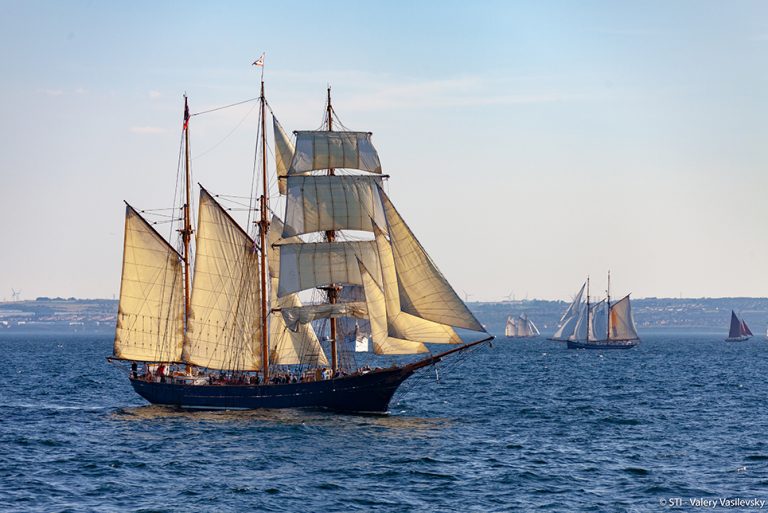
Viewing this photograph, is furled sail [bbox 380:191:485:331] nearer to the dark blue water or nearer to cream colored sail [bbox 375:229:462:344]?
cream colored sail [bbox 375:229:462:344]

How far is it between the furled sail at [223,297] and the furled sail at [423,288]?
40.8ft

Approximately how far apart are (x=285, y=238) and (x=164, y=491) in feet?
87.6

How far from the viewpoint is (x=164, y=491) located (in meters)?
43.0

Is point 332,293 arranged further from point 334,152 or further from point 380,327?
point 334,152

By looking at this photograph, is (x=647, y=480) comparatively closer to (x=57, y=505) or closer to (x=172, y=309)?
(x=57, y=505)

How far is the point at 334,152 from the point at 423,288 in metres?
11.8

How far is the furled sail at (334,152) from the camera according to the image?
218ft

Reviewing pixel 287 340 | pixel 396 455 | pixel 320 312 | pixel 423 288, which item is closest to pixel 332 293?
pixel 320 312

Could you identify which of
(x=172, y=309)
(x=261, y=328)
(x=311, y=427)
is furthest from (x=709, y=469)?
(x=172, y=309)

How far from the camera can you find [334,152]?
66.6 meters

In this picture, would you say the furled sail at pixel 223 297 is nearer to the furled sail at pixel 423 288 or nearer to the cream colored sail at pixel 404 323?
the cream colored sail at pixel 404 323

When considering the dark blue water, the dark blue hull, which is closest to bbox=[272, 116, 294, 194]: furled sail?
the dark blue hull

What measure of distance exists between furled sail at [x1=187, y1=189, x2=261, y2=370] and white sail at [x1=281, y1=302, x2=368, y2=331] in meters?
2.41

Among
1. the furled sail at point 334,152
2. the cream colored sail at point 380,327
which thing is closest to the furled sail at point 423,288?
the cream colored sail at point 380,327
